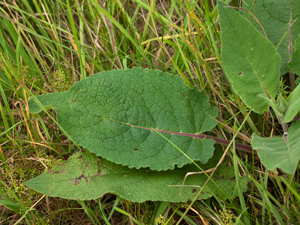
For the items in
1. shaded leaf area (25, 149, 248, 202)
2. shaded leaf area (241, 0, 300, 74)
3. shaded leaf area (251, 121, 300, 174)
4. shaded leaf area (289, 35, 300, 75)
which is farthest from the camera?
shaded leaf area (241, 0, 300, 74)

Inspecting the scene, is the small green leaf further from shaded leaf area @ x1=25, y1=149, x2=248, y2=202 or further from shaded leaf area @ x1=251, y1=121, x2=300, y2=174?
shaded leaf area @ x1=25, y1=149, x2=248, y2=202

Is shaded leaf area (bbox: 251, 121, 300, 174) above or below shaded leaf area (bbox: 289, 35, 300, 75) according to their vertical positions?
below

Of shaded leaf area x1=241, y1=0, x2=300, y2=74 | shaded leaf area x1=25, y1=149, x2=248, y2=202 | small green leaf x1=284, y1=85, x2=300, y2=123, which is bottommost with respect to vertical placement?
shaded leaf area x1=25, y1=149, x2=248, y2=202

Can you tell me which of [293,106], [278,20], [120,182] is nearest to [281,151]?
[293,106]

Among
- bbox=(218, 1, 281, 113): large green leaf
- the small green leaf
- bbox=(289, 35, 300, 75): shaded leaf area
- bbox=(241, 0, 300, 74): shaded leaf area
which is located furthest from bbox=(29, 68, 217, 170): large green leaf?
bbox=(241, 0, 300, 74): shaded leaf area

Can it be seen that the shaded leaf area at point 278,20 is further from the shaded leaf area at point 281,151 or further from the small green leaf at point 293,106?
the shaded leaf area at point 281,151

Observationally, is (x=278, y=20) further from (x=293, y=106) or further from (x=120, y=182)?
(x=120, y=182)

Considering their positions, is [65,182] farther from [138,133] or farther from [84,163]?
[138,133]
